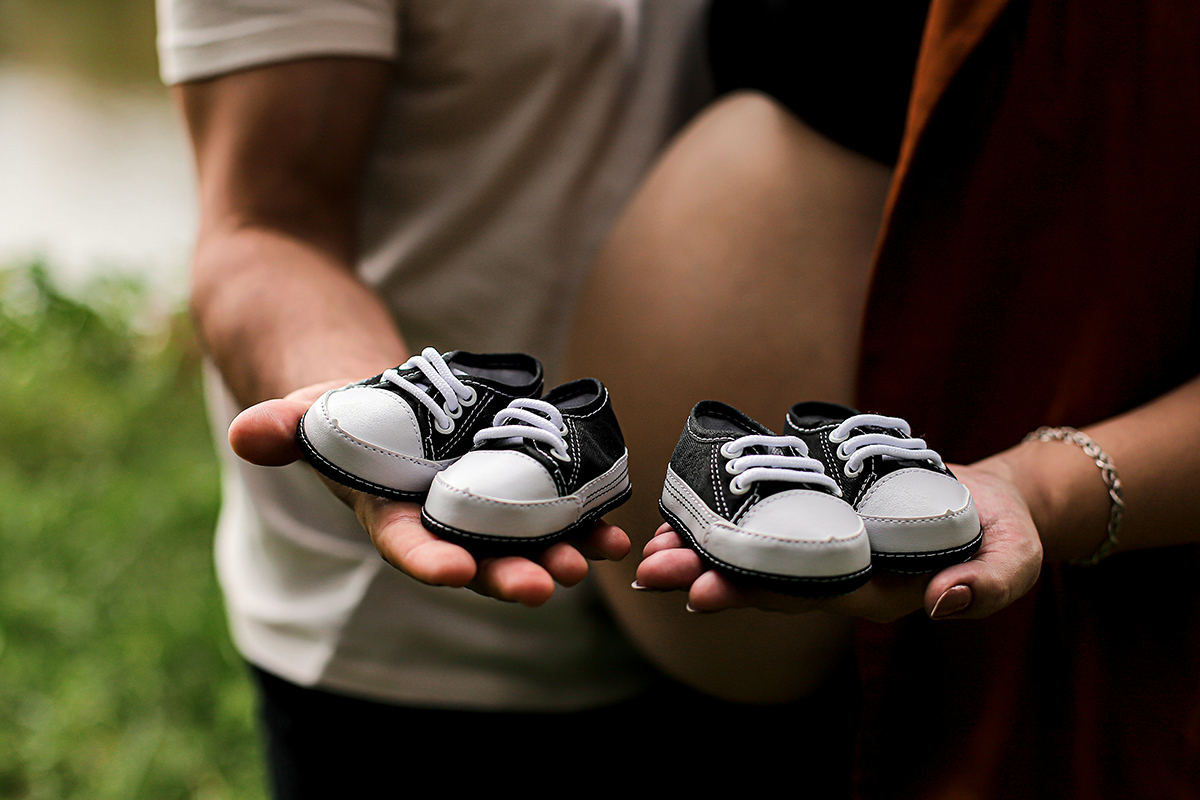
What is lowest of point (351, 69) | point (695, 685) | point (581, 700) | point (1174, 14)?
point (581, 700)

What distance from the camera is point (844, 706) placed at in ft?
3.45

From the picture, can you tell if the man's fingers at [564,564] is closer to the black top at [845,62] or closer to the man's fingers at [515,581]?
the man's fingers at [515,581]

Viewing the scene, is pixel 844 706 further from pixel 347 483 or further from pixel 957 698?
pixel 347 483

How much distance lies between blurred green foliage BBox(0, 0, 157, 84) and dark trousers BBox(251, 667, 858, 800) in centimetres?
494

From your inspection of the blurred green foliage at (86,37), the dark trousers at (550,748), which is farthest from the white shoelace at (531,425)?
the blurred green foliage at (86,37)

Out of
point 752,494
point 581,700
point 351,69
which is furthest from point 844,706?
point 351,69

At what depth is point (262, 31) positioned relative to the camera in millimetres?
880

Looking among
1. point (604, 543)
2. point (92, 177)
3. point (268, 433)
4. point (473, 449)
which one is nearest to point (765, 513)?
point (604, 543)

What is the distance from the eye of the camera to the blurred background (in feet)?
6.08

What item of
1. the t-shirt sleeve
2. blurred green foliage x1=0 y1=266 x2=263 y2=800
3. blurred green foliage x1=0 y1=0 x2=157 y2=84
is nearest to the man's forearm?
the t-shirt sleeve

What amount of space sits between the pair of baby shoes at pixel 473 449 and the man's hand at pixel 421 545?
13 millimetres

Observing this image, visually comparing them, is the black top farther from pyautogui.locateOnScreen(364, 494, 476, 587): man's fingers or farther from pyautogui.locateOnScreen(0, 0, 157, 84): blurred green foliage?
pyautogui.locateOnScreen(0, 0, 157, 84): blurred green foliage

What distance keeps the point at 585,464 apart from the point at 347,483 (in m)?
0.18

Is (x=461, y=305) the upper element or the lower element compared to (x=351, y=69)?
lower
